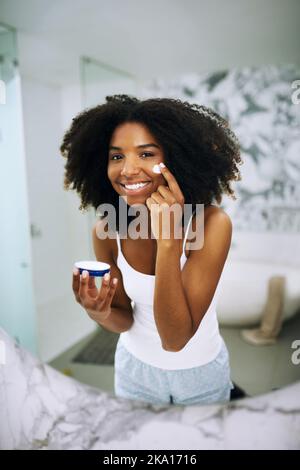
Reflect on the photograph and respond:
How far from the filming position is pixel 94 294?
0.60 metres

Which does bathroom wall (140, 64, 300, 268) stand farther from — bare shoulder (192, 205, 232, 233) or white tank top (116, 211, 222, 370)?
white tank top (116, 211, 222, 370)

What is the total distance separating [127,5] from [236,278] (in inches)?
17.4

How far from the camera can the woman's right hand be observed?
0.59 m

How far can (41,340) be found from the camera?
660mm

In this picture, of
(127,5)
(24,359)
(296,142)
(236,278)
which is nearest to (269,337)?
(236,278)

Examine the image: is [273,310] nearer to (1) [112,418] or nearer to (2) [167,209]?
(2) [167,209]

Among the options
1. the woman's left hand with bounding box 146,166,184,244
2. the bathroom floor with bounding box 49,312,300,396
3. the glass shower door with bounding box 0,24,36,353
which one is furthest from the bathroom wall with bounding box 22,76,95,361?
the bathroom floor with bounding box 49,312,300,396

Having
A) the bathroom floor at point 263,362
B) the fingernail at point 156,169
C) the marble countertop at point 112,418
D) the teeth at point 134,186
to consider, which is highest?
the fingernail at point 156,169

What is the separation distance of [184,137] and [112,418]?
477mm

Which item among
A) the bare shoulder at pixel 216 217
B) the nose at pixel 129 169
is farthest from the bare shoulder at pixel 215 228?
the nose at pixel 129 169

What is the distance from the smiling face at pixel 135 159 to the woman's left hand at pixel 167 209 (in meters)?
0.01

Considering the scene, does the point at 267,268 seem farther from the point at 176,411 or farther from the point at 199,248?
the point at 176,411

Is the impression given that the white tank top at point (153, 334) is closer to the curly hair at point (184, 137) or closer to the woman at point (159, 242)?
the woman at point (159, 242)

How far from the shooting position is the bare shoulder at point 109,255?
60 cm
